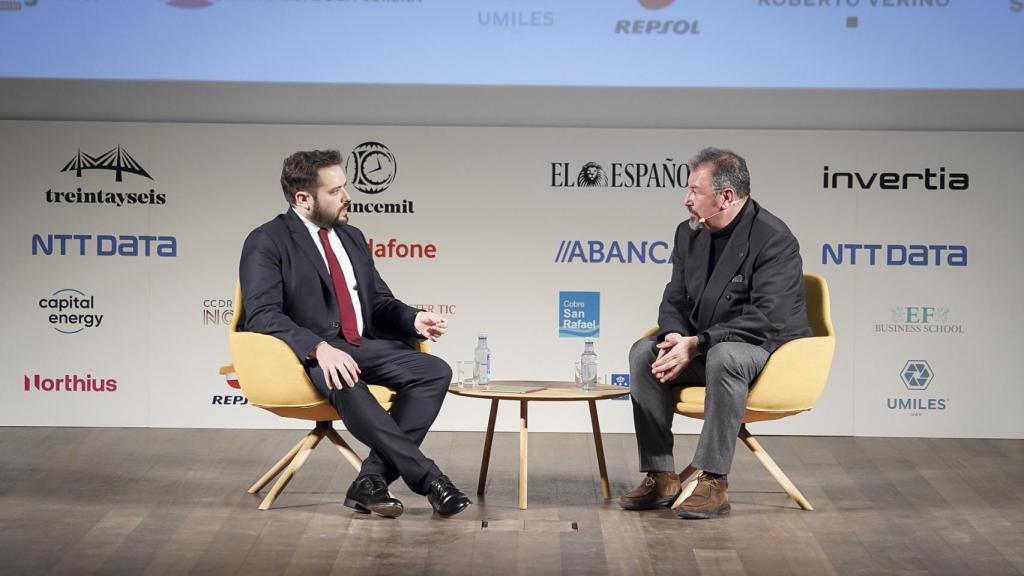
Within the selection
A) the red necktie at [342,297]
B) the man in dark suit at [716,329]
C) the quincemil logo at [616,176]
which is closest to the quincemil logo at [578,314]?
the quincemil logo at [616,176]

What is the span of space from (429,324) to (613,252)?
1660 millimetres

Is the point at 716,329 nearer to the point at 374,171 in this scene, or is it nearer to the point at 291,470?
the point at 291,470

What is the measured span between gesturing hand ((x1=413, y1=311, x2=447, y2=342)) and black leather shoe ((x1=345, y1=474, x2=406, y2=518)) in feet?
1.83

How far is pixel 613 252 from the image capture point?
5953mm

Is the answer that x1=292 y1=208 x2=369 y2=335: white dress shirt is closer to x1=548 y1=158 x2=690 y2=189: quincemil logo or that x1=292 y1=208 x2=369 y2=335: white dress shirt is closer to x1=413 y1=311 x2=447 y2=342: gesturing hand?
x1=413 y1=311 x2=447 y2=342: gesturing hand

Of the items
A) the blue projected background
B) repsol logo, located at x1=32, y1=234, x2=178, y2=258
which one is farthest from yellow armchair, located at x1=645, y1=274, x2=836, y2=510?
repsol logo, located at x1=32, y1=234, x2=178, y2=258

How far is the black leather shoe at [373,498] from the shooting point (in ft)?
13.5

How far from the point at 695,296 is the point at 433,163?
1804 millimetres

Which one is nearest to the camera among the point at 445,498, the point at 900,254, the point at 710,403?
the point at 445,498

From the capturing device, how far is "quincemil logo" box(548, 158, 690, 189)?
592 cm

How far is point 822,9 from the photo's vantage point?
5.44 m

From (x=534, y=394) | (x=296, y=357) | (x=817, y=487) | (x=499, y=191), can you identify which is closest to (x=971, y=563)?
(x=817, y=487)

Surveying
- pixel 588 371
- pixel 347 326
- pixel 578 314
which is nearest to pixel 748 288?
pixel 588 371

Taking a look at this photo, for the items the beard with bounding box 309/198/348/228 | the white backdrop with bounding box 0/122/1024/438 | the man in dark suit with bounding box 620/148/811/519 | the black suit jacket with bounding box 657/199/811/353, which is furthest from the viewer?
the white backdrop with bounding box 0/122/1024/438
